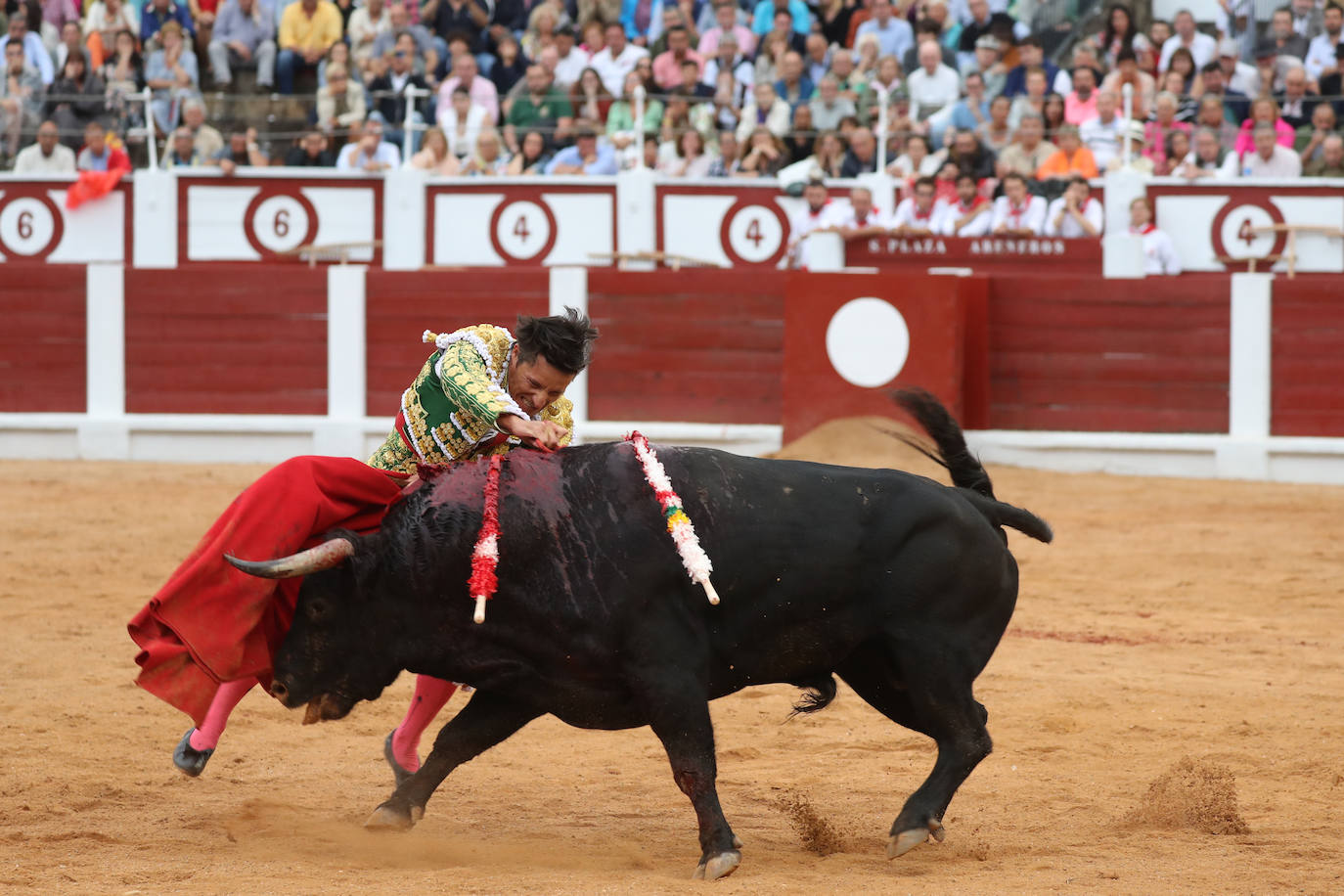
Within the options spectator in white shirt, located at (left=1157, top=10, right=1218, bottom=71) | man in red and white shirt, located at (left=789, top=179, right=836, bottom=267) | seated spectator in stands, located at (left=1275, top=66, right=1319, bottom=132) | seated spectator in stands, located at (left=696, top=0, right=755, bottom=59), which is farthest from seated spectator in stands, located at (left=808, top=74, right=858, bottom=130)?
seated spectator in stands, located at (left=1275, top=66, right=1319, bottom=132)

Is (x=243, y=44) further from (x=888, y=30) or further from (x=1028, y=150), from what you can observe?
(x=1028, y=150)

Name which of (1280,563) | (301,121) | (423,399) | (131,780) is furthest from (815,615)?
(301,121)

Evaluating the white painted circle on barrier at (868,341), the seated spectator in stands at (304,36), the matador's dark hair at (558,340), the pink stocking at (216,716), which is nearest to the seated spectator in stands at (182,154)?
the seated spectator in stands at (304,36)

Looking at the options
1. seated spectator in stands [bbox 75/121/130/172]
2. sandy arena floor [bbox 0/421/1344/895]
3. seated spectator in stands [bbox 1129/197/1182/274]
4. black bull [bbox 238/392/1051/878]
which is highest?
seated spectator in stands [bbox 75/121/130/172]

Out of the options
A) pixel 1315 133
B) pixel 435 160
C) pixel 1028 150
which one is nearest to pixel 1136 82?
pixel 1028 150

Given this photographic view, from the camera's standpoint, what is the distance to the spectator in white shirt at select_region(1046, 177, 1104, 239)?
11.0 metres

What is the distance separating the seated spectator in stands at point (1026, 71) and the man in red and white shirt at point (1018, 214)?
1093 mm

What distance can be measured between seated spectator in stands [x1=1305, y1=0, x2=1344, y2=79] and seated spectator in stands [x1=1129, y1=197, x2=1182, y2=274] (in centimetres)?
169

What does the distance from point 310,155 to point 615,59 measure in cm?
247

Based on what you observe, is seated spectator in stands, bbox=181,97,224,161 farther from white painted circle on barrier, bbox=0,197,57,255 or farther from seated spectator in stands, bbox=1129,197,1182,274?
seated spectator in stands, bbox=1129,197,1182,274

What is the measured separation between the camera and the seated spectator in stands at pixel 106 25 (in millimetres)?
13484

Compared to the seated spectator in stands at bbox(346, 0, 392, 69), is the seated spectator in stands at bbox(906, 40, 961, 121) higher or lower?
lower

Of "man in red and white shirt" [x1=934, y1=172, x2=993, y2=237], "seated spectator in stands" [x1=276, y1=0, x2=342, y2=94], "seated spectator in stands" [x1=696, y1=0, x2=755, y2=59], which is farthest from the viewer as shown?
"seated spectator in stands" [x1=276, y1=0, x2=342, y2=94]

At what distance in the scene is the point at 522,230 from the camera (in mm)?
12891
